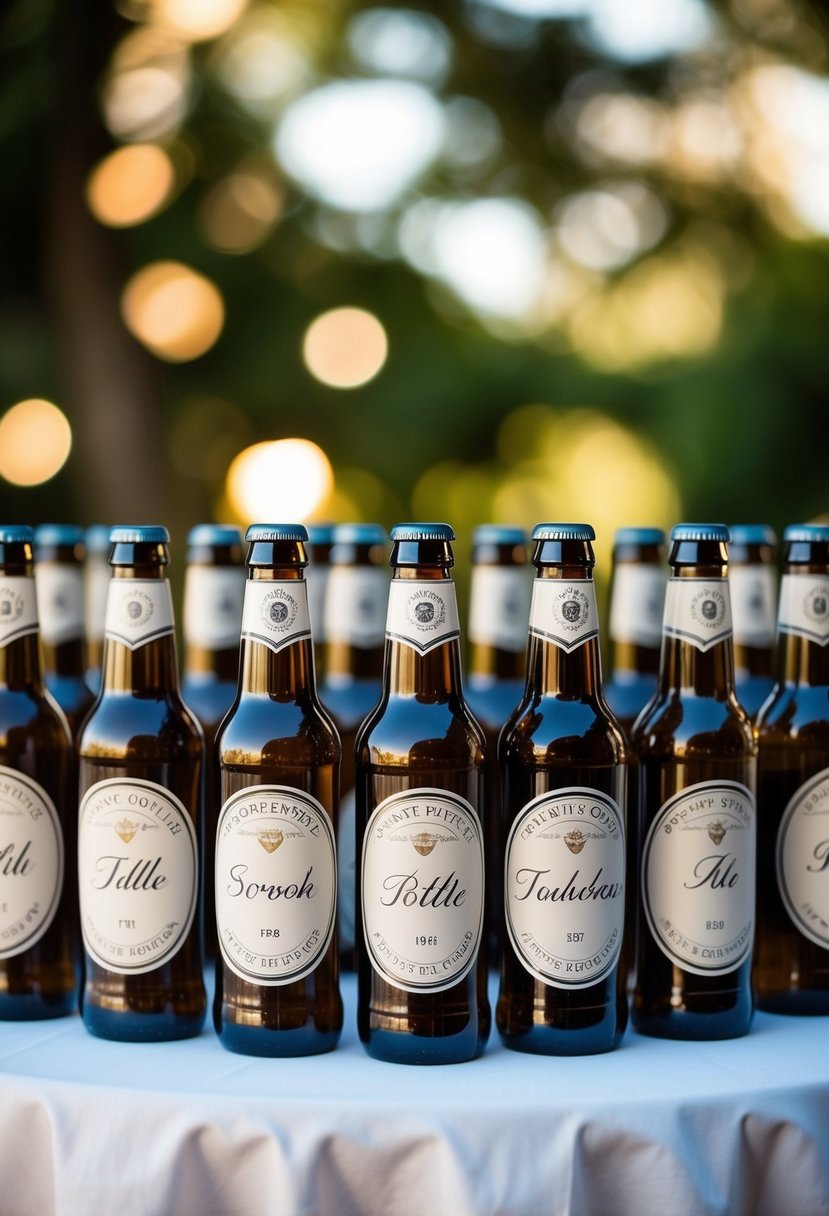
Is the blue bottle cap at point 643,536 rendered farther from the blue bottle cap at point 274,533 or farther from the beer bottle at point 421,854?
the blue bottle cap at point 274,533

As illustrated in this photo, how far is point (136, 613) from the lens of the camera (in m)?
2.15

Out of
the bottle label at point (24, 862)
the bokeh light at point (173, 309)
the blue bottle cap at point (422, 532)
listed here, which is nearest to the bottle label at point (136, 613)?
the bottle label at point (24, 862)

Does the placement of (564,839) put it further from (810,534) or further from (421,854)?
(810,534)

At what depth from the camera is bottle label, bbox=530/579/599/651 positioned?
6.79 ft

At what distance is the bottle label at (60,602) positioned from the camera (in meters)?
2.60

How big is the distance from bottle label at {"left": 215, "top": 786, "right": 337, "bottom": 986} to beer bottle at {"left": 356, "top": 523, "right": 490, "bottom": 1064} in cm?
7

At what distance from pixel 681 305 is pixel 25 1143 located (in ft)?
12.6

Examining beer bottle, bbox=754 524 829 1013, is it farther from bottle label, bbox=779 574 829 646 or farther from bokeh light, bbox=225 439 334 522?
bokeh light, bbox=225 439 334 522

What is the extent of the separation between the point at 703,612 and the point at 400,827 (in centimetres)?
60

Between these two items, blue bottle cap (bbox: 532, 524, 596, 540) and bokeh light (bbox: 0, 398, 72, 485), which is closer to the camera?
blue bottle cap (bbox: 532, 524, 596, 540)

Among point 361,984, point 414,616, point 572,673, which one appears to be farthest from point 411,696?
point 361,984

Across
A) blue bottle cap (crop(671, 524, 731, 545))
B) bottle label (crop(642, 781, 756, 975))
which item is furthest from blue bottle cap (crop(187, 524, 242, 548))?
bottle label (crop(642, 781, 756, 975))

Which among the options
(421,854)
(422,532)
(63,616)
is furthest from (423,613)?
(63,616)

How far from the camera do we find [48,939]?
222 cm
